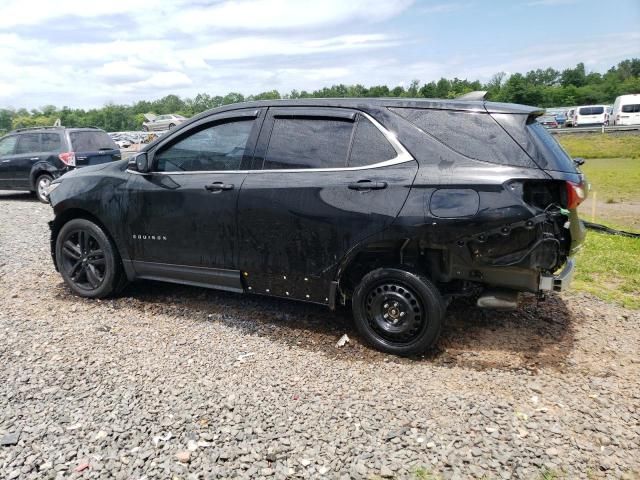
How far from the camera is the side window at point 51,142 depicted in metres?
12.5

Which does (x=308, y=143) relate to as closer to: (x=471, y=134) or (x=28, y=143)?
(x=471, y=134)

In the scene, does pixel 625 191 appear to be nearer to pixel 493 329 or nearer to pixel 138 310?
pixel 493 329

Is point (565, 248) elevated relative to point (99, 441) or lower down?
elevated

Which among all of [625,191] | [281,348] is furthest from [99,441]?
[625,191]

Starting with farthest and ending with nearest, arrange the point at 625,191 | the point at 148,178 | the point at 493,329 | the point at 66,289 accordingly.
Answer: the point at 625,191, the point at 66,289, the point at 148,178, the point at 493,329

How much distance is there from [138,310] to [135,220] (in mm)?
847

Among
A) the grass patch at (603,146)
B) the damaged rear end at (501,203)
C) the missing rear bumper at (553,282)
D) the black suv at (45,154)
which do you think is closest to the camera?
the damaged rear end at (501,203)

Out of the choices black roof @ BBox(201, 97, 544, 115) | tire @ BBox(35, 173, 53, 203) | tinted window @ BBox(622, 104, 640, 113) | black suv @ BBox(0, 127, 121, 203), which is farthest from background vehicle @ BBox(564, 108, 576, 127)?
black roof @ BBox(201, 97, 544, 115)

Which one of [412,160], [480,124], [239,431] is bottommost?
[239,431]

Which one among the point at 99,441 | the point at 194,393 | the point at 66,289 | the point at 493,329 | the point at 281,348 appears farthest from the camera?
the point at 66,289

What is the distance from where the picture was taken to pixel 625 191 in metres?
13.3

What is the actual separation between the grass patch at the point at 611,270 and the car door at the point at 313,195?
281cm

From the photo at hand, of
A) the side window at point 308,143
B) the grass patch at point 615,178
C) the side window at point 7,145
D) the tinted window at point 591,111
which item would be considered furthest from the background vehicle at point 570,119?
the side window at point 308,143

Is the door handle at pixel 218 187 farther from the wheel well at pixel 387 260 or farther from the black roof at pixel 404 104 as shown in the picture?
the wheel well at pixel 387 260
